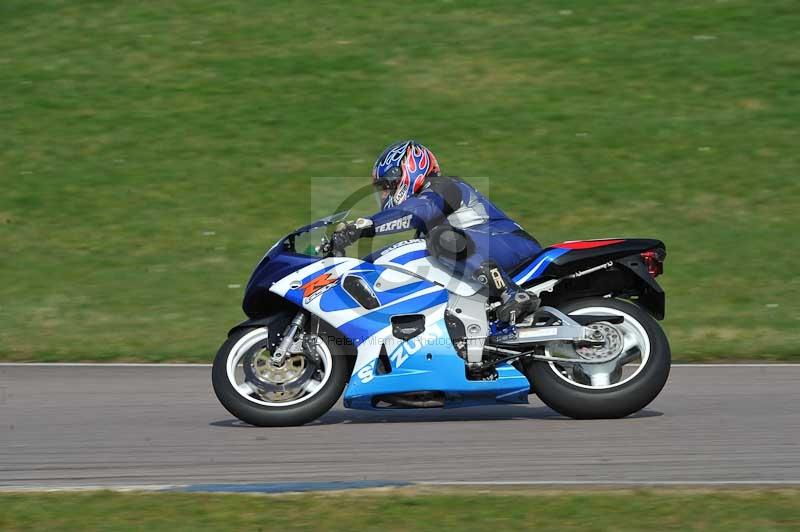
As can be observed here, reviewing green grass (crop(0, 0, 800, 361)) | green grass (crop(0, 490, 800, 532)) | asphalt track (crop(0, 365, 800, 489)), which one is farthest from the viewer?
green grass (crop(0, 0, 800, 361))

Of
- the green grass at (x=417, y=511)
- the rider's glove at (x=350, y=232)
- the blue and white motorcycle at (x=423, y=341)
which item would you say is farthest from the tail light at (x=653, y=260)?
the green grass at (x=417, y=511)

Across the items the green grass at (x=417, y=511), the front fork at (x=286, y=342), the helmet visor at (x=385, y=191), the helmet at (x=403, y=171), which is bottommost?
the green grass at (x=417, y=511)

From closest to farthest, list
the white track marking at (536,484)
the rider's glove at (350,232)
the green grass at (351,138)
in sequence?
the white track marking at (536,484), the rider's glove at (350,232), the green grass at (351,138)

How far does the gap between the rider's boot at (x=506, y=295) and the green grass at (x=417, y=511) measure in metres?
1.80

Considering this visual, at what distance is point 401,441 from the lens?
695 cm

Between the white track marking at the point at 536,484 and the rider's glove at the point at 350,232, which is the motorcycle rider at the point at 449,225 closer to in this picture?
the rider's glove at the point at 350,232

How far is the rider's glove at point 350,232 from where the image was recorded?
7105mm

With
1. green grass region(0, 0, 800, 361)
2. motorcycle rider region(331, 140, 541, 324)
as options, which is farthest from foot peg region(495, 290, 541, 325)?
green grass region(0, 0, 800, 361)

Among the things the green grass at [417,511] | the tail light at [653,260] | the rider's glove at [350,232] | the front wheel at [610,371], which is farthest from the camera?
the tail light at [653,260]

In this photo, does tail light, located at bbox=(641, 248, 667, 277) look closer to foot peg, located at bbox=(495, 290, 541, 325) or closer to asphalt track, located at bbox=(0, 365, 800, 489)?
foot peg, located at bbox=(495, 290, 541, 325)

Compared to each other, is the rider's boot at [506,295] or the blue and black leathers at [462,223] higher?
the blue and black leathers at [462,223]

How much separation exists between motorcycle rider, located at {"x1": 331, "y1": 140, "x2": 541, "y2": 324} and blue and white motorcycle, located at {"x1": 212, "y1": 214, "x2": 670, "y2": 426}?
12cm

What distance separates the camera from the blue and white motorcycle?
717 centimetres

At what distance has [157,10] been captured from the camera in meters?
20.9
